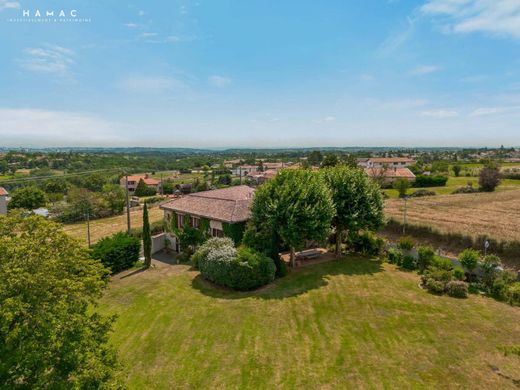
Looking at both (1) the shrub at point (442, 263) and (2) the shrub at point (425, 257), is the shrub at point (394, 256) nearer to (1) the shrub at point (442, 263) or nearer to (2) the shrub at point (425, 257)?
(2) the shrub at point (425, 257)

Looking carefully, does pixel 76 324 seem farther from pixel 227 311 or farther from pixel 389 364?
pixel 389 364

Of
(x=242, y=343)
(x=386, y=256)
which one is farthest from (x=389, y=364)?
(x=386, y=256)

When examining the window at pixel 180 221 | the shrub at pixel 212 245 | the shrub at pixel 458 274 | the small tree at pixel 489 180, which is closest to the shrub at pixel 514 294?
the shrub at pixel 458 274

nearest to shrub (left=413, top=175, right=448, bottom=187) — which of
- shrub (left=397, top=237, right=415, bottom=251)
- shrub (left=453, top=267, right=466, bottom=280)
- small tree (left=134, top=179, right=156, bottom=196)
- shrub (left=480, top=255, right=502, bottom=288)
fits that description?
shrub (left=397, top=237, right=415, bottom=251)

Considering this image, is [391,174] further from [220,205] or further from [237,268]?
[237,268]

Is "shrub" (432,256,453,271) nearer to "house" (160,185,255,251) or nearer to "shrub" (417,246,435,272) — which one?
"shrub" (417,246,435,272)

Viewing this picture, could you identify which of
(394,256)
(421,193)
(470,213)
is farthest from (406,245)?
(421,193)
